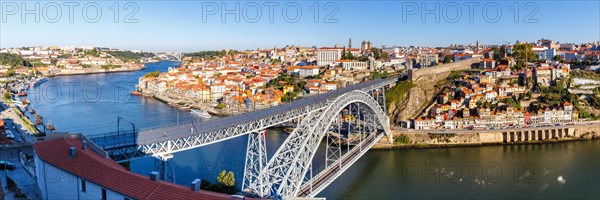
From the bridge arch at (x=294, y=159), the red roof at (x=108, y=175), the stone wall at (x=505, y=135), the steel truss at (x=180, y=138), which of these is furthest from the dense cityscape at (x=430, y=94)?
the red roof at (x=108, y=175)

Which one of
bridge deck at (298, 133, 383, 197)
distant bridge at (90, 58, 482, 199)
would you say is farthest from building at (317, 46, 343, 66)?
distant bridge at (90, 58, 482, 199)

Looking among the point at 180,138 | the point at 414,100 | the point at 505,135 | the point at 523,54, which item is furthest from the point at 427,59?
the point at 180,138

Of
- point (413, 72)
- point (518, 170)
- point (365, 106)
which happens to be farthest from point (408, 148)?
point (413, 72)

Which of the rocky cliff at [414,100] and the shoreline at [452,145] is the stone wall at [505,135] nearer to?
the shoreline at [452,145]

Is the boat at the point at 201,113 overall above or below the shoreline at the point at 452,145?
above

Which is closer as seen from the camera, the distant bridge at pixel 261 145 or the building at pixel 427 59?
the distant bridge at pixel 261 145

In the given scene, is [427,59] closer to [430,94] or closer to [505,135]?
[430,94]

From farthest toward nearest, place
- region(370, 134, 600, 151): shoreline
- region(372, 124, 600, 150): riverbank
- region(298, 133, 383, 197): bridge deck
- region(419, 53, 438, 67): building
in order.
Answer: region(419, 53, 438, 67): building → region(372, 124, 600, 150): riverbank → region(370, 134, 600, 151): shoreline → region(298, 133, 383, 197): bridge deck

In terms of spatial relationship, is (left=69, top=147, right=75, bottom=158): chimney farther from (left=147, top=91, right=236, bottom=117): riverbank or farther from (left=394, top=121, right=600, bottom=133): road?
(left=147, top=91, right=236, bottom=117): riverbank
